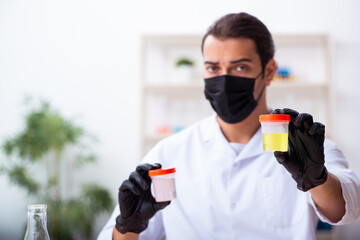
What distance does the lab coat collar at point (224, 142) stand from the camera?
1.70 meters

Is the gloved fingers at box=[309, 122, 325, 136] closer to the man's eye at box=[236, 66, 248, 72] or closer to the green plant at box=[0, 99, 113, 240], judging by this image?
the man's eye at box=[236, 66, 248, 72]

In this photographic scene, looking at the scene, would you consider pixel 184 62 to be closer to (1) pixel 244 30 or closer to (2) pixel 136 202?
(1) pixel 244 30

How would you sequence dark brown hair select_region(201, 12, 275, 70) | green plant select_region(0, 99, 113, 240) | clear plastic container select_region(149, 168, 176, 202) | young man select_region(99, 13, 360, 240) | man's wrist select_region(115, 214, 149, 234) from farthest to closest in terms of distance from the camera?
green plant select_region(0, 99, 113, 240) → dark brown hair select_region(201, 12, 275, 70) → young man select_region(99, 13, 360, 240) → man's wrist select_region(115, 214, 149, 234) → clear plastic container select_region(149, 168, 176, 202)

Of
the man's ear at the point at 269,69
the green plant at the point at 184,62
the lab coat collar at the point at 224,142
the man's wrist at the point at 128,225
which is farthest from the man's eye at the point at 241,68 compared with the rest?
the green plant at the point at 184,62

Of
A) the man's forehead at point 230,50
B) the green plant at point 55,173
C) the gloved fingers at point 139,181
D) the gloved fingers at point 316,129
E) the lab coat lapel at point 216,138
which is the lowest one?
the green plant at point 55,173

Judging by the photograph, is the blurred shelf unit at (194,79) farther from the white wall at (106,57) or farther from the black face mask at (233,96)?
the black face mask at (233,96)

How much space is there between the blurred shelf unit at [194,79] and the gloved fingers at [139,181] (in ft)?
7.79

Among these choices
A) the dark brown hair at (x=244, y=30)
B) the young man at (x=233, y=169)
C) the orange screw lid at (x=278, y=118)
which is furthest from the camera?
the dark brown hair at (x=244, y=30)

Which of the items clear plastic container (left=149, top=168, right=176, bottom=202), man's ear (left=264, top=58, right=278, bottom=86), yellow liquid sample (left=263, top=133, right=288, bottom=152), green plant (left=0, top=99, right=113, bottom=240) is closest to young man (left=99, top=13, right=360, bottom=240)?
man's ear (left=264, top=58, right=278, bottom=86)

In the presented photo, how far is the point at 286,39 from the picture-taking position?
3.78 meters

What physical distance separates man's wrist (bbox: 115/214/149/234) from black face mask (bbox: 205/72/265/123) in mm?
599

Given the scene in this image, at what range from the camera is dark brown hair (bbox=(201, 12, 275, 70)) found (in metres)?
1.72

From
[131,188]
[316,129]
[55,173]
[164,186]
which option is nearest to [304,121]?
[316,129]

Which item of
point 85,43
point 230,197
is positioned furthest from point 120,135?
point 230,197
